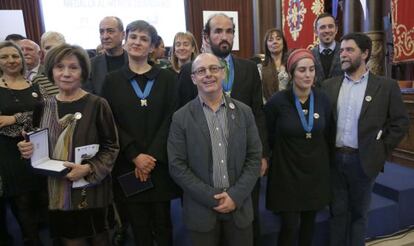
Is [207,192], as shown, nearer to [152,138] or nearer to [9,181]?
[152,138]

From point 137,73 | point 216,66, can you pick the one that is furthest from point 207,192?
point 137,73

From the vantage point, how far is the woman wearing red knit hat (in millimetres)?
1938

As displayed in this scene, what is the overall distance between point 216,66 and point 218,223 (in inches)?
31.1

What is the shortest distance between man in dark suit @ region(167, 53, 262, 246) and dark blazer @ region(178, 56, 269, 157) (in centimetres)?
29

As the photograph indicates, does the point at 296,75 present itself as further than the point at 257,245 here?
No

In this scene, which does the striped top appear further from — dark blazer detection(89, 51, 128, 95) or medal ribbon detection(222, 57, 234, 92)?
dark blazer detection(89, 51, 128, 95)

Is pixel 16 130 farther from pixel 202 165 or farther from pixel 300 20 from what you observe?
pixel 300 20

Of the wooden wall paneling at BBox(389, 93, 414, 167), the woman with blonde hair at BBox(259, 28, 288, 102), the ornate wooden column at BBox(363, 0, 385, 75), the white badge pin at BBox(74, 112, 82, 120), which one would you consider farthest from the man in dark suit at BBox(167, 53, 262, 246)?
the ornate wooden column at BBox(363, 0, 385, 75)

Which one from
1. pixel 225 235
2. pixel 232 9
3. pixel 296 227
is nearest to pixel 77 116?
pixel 225 235

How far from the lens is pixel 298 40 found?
641 centimetres

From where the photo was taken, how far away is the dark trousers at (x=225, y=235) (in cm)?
167

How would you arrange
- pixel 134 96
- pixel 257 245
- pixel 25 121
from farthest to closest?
1. pixel 257 245
2. pixel 25 121
3. pixel 134 96

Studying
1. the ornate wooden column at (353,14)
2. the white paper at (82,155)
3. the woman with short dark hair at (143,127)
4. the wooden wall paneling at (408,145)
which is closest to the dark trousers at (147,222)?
the woman with short dark hair at (143,127)

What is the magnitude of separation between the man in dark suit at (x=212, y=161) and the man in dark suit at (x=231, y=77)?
0.95 ft
